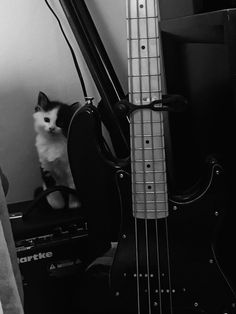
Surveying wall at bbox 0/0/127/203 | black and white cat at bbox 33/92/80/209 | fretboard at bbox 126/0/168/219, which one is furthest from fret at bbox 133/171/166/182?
wall at bbox 0/0/127/203

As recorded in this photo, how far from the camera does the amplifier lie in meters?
1.06

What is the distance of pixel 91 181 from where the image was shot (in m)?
0.97

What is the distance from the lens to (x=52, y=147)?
3.89ft

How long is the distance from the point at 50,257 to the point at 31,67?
1.70ft

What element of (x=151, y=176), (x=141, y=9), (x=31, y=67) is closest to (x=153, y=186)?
(x=151, y=176)

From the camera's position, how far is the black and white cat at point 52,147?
117 cm

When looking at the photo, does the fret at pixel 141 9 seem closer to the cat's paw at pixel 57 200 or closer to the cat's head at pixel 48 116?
the cat's head at pixel 48 116

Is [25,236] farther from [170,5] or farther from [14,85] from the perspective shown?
[170,5]

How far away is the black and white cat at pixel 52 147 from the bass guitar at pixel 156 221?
273mm

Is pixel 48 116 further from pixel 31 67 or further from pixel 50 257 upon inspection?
pixel 50 257

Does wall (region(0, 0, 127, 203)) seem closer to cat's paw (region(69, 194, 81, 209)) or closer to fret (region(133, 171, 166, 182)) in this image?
cat's paw (region(69, 194, 81, 209))

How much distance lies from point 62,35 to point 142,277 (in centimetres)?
69

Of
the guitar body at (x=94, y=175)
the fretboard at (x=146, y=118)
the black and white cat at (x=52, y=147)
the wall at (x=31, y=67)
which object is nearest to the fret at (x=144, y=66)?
the fretboard at (x=146, y=118)

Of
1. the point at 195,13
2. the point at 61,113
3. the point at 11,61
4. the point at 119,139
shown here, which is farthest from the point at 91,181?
the point at 11,61
